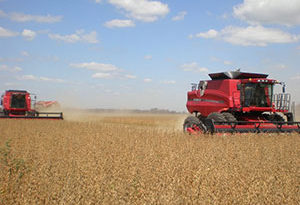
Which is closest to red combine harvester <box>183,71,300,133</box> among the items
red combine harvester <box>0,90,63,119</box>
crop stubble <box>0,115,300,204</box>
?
crop stubble <box>0,115,300,204</box>

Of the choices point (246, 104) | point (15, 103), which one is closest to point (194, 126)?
point (246, 104)

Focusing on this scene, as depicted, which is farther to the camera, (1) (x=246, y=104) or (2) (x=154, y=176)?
(1) (x=246, y=104)

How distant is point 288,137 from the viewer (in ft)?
29.7

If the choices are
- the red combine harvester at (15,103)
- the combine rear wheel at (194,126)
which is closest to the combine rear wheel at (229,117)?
the combine rear wheel at (194,126)

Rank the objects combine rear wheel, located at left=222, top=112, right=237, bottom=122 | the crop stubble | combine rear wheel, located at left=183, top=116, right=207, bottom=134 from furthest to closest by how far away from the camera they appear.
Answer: combine rear wheel, located at left=222, top=112, right=237, bottom=122
combine rear wheel, located at left=183, top=116, right=207, bottom=134
the crop stubble

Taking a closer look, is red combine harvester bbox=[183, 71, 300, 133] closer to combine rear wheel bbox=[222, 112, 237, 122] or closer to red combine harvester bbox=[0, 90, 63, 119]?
combine rear wheel bbox=[222, 112, 237, 122]

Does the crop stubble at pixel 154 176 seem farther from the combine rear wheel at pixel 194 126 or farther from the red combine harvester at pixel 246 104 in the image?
the red combine harvester at pixel 246 104

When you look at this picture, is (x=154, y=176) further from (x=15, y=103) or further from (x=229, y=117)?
(x=15, y=103)

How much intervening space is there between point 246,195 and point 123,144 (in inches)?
160

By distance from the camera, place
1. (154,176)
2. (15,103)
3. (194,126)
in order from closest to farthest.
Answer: (154,176)
(194,126)
(15,103)

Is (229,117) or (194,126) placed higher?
(229,117)

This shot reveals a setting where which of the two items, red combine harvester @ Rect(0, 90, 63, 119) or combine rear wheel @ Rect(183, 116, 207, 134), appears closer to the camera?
combine rear wheel @ Rect(183, 116, 207, 134)

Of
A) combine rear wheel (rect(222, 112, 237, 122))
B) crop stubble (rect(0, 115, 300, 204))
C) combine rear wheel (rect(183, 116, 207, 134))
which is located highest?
combine rear wheel (rect(222, 112, 237, 122))

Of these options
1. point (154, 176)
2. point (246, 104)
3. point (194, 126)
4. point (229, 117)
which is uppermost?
point (246, 104)
